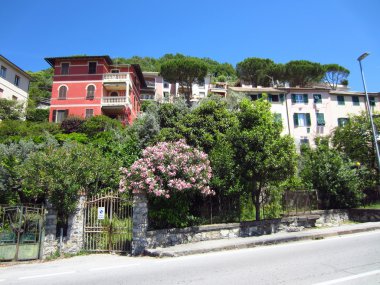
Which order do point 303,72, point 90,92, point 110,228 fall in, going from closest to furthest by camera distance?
point 110,228, point 90,92, point 303,72

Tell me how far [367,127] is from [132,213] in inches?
816

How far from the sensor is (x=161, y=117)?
898 inches

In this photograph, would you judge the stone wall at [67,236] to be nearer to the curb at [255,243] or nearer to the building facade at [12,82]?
the curb at [255,243]

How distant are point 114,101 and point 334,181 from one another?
27.2 meters

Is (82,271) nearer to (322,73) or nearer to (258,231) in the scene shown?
(258,231)

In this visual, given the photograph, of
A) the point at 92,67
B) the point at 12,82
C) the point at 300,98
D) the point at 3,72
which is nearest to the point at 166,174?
the point at 92,67

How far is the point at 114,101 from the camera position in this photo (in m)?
36.3

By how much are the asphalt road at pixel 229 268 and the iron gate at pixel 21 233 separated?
0.71 meters

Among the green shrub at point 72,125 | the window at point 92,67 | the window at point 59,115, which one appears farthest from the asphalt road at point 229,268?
the window at point 92,67

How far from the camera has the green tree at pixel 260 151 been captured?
42.0ft

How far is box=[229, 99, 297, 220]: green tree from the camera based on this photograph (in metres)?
12.8

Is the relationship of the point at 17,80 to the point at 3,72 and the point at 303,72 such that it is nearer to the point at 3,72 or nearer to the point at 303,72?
the point at 3,72

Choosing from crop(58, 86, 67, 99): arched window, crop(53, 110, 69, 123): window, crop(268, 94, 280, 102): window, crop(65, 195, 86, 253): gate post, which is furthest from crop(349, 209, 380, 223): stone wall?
crop(58, 86, 67, 99): arched window

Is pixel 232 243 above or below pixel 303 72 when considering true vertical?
below
